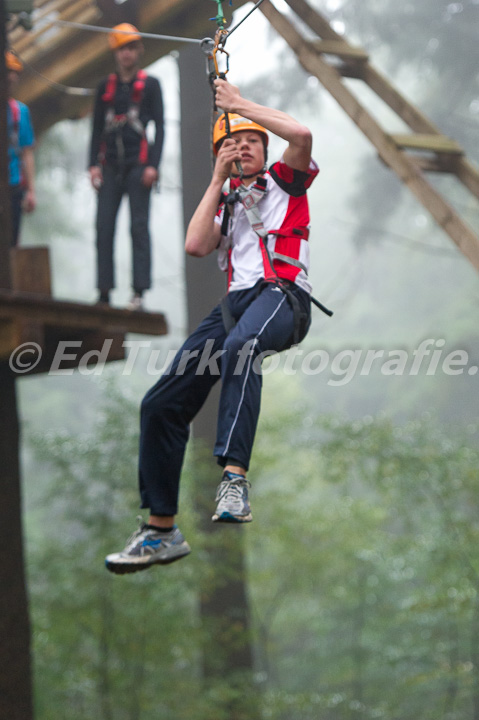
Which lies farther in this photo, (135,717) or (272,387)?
(272,387)

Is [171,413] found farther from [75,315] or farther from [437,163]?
[437,163]

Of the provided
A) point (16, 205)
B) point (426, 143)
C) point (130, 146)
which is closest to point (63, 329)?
point (130, 146)

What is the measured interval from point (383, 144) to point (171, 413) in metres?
2.16

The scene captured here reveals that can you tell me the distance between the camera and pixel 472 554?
9516 millimetres

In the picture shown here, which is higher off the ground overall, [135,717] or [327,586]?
[327,586]

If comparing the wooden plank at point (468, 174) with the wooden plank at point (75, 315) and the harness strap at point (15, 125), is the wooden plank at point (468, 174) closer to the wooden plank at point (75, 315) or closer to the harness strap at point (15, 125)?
the wooden plank at point (75, 315)

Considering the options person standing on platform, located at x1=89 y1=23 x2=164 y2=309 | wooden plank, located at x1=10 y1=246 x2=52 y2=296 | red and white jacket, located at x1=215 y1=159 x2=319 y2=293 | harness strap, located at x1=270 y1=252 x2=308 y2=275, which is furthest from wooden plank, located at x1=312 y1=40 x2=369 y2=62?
harness strap, located at x1=270 y1=252 x2=308 y2=275

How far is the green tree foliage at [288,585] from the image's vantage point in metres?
8.65

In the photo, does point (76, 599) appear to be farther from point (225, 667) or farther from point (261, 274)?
point (261, 274)

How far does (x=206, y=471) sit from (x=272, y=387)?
46.9ft

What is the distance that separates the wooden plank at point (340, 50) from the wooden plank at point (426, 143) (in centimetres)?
61

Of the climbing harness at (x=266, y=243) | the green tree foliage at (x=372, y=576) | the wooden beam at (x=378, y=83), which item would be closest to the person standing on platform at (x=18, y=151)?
the wooden beam at (x=378, y=83)

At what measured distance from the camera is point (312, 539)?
12016 millimetres

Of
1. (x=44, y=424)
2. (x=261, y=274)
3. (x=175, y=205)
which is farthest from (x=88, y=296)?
(x=261, y=274)
